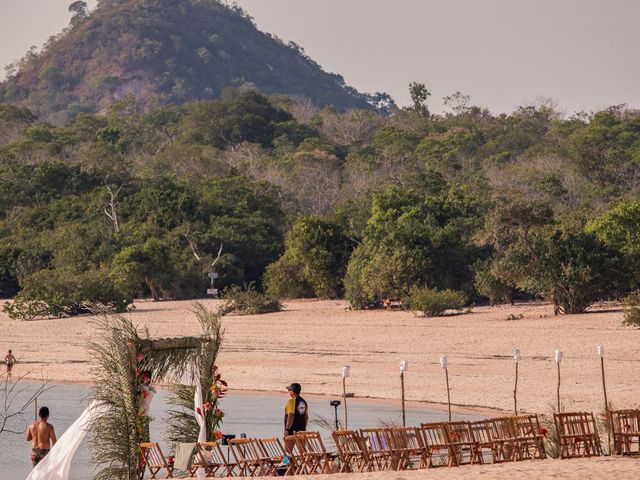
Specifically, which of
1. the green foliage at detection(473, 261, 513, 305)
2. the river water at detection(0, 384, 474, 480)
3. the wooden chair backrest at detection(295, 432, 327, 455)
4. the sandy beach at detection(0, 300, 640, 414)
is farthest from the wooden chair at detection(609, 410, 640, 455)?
the green foliage at detection(473, 261, 513, 305)

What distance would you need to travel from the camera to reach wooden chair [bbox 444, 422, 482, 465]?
14.6m

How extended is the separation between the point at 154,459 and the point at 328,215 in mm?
40245

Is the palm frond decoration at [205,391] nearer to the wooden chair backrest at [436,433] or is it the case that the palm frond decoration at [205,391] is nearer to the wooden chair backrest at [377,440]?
the wooden chair backrest at [377,440]

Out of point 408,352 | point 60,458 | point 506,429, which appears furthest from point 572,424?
point 408,352

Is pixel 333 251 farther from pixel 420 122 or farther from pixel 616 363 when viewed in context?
pixel 420 122

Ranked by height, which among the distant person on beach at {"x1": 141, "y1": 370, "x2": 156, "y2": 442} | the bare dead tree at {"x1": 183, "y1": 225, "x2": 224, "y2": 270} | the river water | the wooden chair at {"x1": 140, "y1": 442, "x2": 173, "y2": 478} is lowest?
the river water

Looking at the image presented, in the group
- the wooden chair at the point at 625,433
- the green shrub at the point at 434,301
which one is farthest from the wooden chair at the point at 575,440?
the green shrub at the point at 434,301

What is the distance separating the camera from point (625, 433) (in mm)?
14891

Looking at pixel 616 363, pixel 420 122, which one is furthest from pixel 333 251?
pixel 420 122

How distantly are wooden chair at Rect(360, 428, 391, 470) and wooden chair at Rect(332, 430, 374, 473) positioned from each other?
0.05 m

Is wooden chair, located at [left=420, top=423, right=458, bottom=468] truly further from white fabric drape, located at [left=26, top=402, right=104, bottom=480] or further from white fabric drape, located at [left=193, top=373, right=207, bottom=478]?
white fabric drape, located at [left=26, top=402, right=104, bottom=480]

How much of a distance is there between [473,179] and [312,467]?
49088 mm

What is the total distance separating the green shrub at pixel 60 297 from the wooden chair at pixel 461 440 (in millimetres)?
26121

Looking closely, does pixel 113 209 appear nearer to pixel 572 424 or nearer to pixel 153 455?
pixel 153 455
